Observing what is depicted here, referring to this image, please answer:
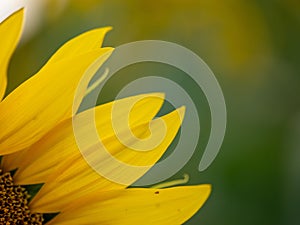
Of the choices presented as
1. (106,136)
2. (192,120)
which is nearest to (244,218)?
(192,120)

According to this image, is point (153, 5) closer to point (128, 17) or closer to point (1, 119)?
point (128, 17)

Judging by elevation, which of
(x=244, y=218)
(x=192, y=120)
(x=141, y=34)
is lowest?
(x=244, y=218)

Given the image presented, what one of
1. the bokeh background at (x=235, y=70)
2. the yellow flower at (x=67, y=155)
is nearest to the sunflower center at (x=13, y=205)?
the yellow flower at (x=67, y=155)

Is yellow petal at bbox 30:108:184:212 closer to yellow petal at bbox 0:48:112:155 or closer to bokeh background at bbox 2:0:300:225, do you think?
yellow petal at bbox 0:48:112:155

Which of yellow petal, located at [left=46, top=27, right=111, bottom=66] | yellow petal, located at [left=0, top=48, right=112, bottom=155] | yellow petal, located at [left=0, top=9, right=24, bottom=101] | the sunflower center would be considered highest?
yellow petal, located at [left=0, top=9, right=24, bottom=101]

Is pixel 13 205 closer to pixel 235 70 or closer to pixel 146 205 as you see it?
pixel 146 205

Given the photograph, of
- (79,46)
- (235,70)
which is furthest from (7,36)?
(235,70)

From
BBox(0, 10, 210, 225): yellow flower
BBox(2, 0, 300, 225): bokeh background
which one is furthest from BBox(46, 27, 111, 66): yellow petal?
BBox(2, 0, 300, 225): bokeh background

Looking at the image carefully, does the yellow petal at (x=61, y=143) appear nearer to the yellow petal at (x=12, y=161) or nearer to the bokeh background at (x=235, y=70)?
the yellow petal at (x=12, y=161)
